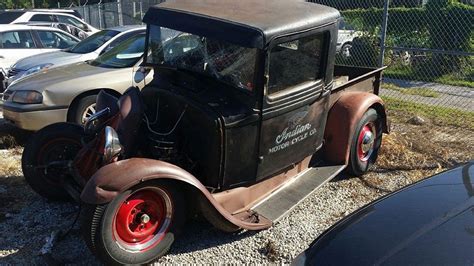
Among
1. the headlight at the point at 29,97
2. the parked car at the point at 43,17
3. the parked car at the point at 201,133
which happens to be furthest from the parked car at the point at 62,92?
the parked car at the point at 43,17

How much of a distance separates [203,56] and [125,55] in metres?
3.49

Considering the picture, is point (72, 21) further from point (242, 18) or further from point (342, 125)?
point (242, 18)

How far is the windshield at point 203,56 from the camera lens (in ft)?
12.2

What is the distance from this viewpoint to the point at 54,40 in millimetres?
11000

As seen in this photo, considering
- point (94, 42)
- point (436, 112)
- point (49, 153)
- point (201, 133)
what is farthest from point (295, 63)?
point (94, 42)

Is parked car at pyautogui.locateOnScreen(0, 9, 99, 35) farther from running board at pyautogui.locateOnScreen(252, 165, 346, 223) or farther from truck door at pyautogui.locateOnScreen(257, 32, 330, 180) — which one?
truck door at pyautogui.locateOnScreen(257, 32, 330, 180)

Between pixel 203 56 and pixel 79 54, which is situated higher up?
pixel 203 56

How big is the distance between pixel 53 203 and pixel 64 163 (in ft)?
2.16

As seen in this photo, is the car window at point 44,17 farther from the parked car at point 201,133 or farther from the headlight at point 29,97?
the parked car at point 201,133

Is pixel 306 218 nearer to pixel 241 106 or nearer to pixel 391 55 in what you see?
pixel 241 106

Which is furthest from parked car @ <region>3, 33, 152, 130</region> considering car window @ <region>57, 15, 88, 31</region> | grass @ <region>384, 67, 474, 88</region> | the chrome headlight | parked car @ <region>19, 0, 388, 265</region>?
car window @ <region>57, 15, 88, 31</region>

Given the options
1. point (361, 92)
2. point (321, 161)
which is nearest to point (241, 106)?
point (321, 161)

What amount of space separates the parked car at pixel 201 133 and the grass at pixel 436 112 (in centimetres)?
386

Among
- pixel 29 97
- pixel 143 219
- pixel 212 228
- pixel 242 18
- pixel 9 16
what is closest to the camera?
pixel 143 219
